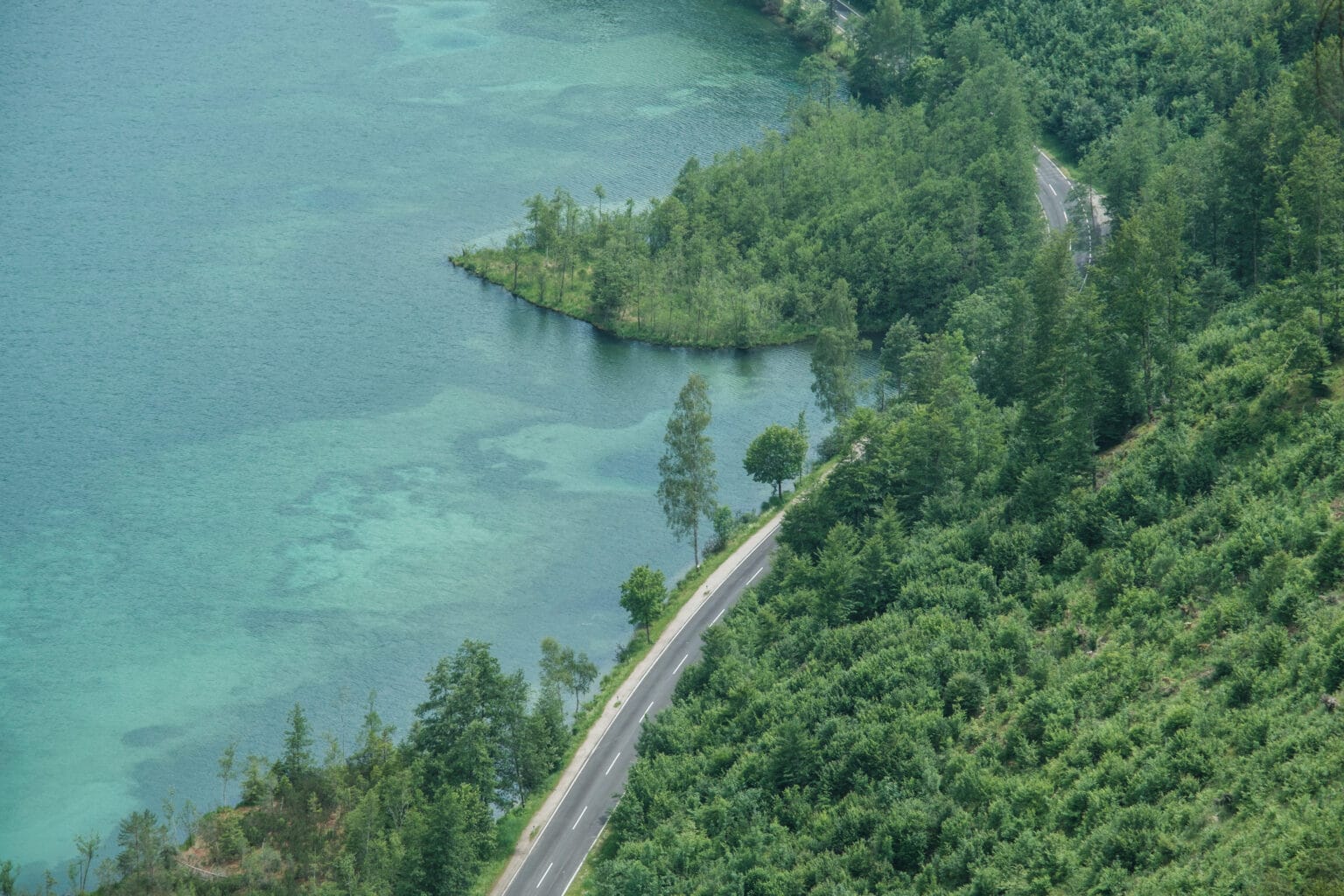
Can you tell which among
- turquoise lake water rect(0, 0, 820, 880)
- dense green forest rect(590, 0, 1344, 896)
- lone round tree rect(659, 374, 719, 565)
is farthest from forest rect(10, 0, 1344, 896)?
lone round tree rect(659, 374, 719, 565)

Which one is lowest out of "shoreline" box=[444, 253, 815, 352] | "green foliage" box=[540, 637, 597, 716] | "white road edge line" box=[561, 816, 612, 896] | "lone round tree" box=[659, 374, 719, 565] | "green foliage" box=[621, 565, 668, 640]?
"white road edge line" box=[561, 816, 612, 896]

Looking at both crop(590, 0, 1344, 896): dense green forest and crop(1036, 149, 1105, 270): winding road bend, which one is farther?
crop(1036, 149, 1105, 270): winding road bend

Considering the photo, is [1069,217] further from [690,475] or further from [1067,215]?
[690,475]

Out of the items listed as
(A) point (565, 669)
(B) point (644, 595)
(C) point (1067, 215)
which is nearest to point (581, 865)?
(A) point (565, 669)

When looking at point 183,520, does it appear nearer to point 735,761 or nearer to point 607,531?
point 607,531

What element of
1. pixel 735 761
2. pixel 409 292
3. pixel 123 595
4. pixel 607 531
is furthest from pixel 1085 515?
pixel 409 292

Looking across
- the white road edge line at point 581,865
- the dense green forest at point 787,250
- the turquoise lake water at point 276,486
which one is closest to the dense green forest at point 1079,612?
the white road edge line at point 581,865

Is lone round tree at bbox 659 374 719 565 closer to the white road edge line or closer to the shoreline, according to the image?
the shoreline
